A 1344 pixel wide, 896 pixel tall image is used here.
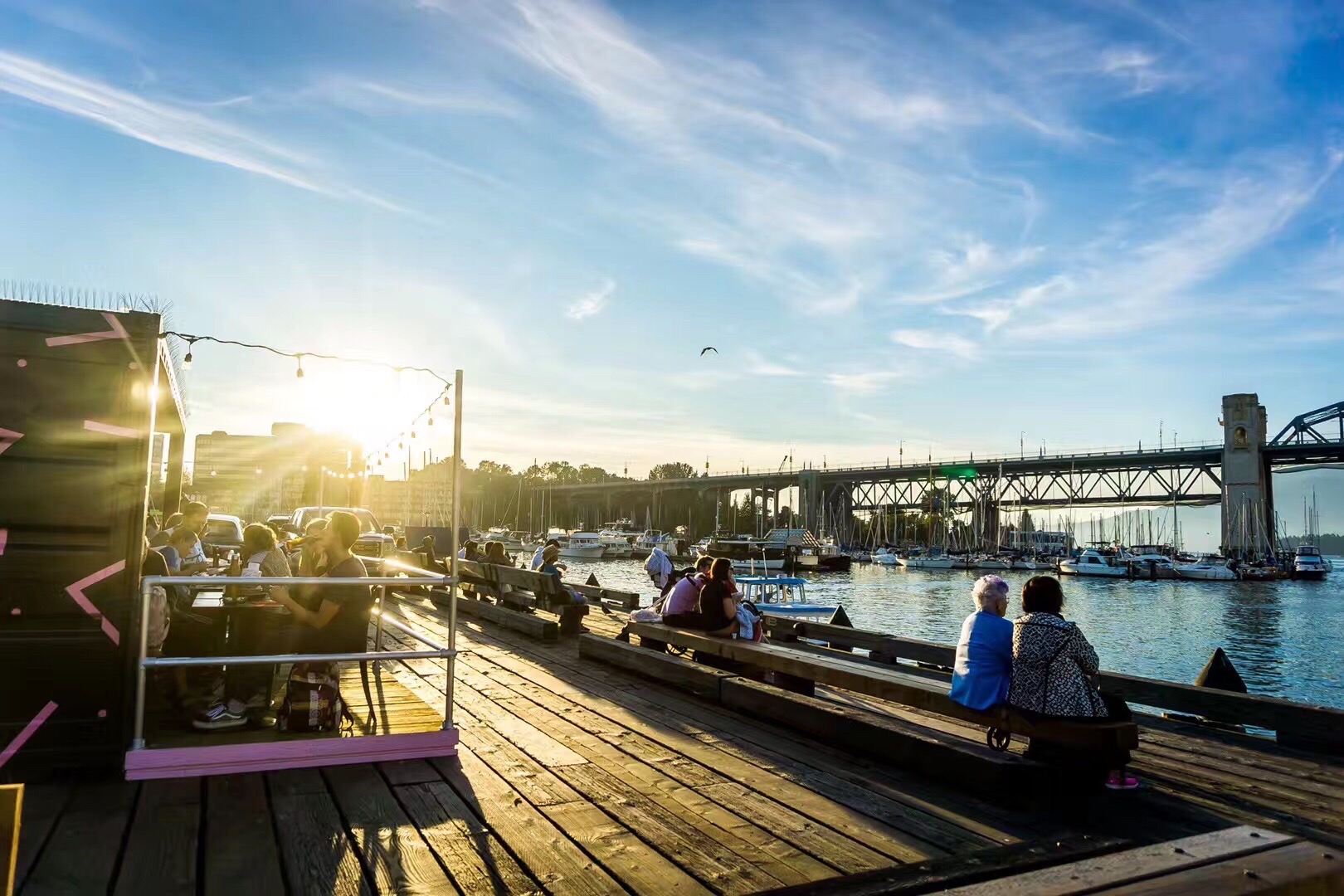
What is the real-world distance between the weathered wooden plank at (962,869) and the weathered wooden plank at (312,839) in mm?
1867

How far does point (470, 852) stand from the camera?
4379 millimetres

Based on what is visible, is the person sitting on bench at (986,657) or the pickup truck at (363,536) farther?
the pickup truck at (363,536)

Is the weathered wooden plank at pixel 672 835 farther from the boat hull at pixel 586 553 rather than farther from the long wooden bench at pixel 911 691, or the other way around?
the boat hull at pixel 586 553

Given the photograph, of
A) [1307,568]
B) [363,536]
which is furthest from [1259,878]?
[1307,568]

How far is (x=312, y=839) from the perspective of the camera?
14.7 ft

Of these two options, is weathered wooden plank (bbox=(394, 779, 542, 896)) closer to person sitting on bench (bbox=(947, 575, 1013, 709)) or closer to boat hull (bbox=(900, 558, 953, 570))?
person sitting on bench (bbox=(947, 575, 1013, 709))

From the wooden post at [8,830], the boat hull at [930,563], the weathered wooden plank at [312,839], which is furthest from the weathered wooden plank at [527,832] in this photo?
the boat hull at [930,563]

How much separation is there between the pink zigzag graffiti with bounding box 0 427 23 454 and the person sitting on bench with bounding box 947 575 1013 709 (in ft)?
19.7

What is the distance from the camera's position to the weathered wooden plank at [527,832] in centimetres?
408

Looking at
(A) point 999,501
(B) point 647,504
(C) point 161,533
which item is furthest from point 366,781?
(B) point 647,504

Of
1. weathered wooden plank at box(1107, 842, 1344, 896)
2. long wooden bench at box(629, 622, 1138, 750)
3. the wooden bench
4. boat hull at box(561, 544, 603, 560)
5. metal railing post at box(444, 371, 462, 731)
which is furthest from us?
boat hull at box(561, 544, 603, 560)

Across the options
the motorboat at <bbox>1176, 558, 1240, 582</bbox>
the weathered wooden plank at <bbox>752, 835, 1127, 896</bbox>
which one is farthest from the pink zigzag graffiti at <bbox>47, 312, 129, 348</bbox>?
the motorboat at <bbox>1176, 558, 1240, 582</bbox>

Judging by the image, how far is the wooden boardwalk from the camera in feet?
13.4

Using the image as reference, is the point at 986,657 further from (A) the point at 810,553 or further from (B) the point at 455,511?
(A) the point at 810,553
